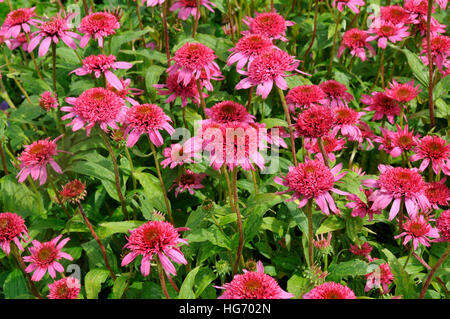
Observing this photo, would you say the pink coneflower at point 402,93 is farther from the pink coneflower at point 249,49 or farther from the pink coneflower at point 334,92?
the pink coneflower at point 249,49

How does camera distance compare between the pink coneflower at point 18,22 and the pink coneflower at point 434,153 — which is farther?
the pink coneflower at point 18,22

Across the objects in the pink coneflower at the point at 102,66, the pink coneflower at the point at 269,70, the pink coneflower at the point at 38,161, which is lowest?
the pink coneflower at the point at 38,161

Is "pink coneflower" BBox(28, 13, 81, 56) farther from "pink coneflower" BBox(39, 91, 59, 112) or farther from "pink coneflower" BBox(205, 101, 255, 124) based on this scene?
"pink coneflower" BBox(205, 101, 255, 124)

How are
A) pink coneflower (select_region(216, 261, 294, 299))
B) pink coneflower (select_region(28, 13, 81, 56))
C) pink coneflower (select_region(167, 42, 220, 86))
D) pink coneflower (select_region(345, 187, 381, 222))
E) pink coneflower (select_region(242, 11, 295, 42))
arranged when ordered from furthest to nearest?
pink coneflower (select_region(242, 11, 295, 42)) < pink coneflower (select_region(28, 13, 81, 56)) < pink coneflower (select_region(167, 42, 220, 86)) < pink coneflower (select_region(345, 187, 381, 222)) < pink coneflower (select_region(216, 261, 294, 299))

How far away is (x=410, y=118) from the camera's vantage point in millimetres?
2281

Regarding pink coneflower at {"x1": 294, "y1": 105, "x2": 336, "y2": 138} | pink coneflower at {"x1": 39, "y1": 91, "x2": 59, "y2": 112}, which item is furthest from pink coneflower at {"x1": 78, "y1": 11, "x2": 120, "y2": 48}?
pink coneflower at {"x1": 294, "y1": 105, "x2": 336, "y2": 138}

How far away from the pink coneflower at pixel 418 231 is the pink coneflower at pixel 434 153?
0.23 metres

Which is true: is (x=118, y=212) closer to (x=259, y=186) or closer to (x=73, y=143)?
(x=73, y=143)

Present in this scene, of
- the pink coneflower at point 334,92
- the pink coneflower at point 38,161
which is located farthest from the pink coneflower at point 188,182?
the pink coneflower at point 334,92

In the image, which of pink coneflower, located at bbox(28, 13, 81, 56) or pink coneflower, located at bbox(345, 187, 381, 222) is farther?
pink coneflower, located at bbox(28, 13, 81, 56)

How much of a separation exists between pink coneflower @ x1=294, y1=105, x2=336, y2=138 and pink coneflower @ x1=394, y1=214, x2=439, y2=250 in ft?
1.53

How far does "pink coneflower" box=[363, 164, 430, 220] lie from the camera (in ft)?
5.22

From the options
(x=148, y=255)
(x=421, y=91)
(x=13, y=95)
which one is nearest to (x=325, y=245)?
(x=148, y=255)

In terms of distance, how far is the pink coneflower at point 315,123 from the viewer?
62.2 inches
